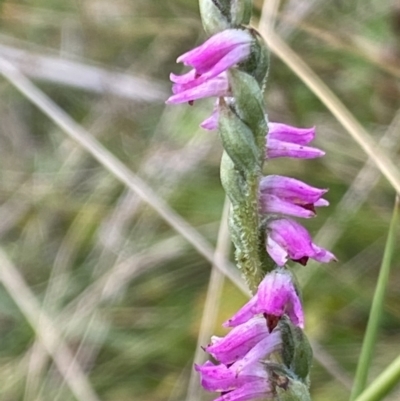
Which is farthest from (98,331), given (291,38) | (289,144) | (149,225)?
(289,144)

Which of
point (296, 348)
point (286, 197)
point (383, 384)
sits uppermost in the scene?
point (286, 197)

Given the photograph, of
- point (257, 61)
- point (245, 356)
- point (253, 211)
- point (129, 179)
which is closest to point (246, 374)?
point (245, 356)

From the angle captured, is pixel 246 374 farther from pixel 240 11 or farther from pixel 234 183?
pixel 240 11

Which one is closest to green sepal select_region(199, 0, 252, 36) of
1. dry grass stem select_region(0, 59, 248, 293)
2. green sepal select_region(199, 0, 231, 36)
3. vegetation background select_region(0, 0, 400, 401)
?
green sepal select_region(199, 0, 231, 36)

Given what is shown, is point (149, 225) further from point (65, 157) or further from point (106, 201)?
point (65, 157)

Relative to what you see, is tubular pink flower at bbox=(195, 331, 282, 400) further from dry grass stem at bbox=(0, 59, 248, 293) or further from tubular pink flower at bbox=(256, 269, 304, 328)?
dry grass stem at bbox=(0, 59, 248, 293)

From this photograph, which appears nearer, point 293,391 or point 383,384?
point 293,391
